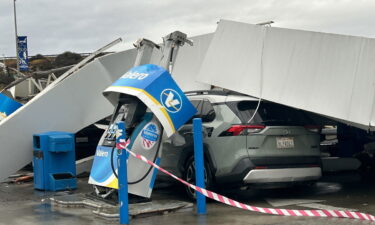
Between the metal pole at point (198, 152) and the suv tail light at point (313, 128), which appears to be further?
the suv tail light at point (313, 128)

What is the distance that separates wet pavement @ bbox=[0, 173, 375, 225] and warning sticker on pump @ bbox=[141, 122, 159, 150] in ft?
3.41

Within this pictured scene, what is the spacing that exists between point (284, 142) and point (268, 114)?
0.49 meters

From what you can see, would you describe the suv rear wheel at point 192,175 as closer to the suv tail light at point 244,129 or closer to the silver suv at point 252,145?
the silver suv at point 252,145

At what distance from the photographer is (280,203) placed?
8477mm

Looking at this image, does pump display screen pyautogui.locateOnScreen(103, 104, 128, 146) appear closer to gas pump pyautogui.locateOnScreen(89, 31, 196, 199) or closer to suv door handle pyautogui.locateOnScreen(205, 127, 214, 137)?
gas pump pyautogui.locateOnScreen(89, 31, 196, 199)

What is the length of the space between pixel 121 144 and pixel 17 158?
450 centimetres

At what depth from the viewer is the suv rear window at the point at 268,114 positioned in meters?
8.27

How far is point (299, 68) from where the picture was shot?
8047 millimetres

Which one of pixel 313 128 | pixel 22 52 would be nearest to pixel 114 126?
pixel 313 128

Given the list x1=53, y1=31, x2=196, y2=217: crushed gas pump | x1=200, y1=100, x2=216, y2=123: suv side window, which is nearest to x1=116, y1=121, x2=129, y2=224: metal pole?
x1=53, y1=31, x2=196, y2=217: crushed gas pump

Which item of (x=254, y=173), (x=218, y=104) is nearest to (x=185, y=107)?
(x=218, y=104)

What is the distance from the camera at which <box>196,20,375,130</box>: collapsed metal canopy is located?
7.65 m

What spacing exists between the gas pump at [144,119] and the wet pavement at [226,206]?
617mm

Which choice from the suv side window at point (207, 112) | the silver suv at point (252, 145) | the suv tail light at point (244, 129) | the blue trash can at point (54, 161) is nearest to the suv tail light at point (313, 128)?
the silver suv at point (252, 145)
